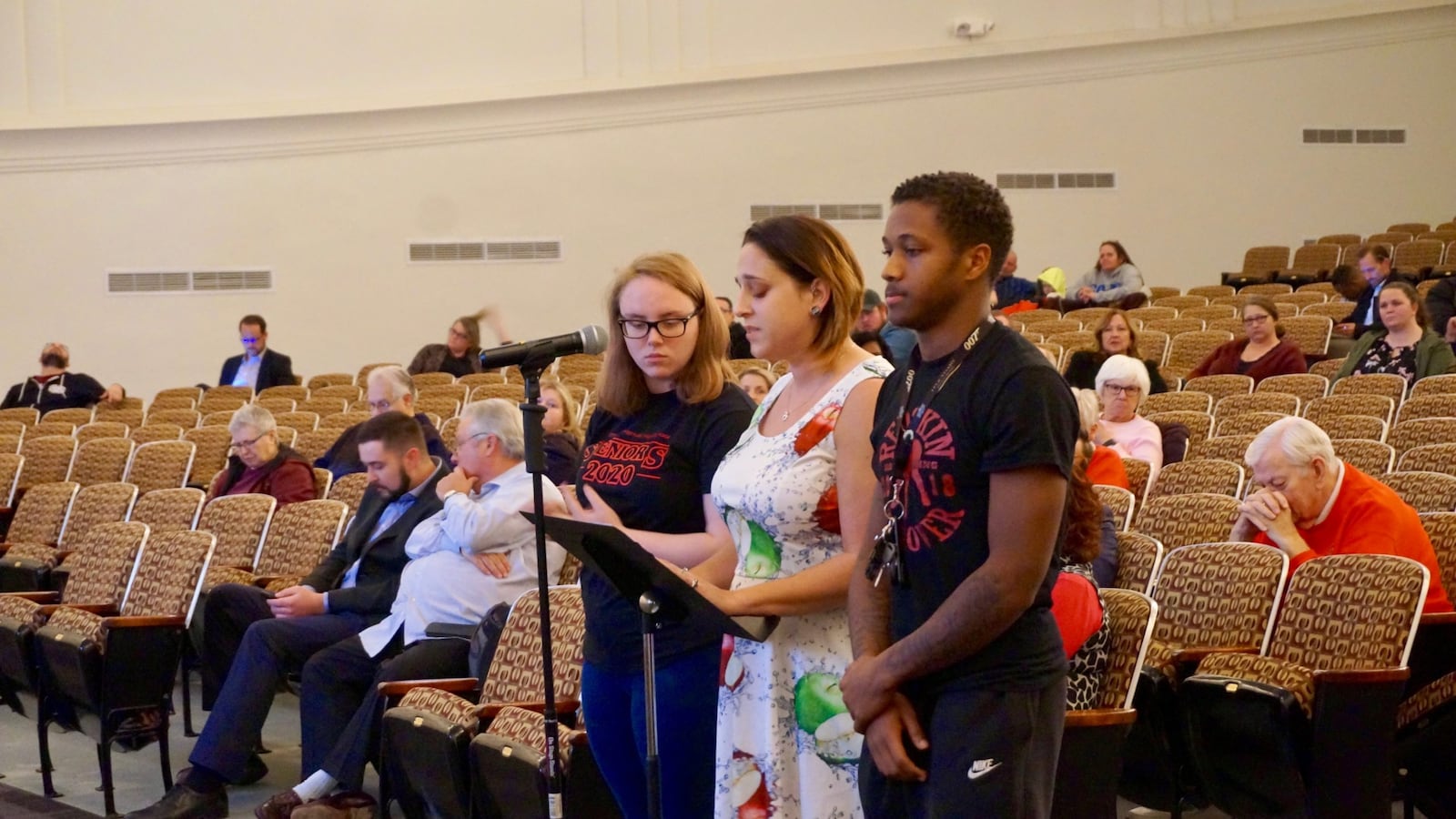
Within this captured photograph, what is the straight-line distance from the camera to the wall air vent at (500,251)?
14.0 meters

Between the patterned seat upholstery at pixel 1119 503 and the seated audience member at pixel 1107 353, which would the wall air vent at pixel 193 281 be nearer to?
the seated audience member at pixel 1107 353

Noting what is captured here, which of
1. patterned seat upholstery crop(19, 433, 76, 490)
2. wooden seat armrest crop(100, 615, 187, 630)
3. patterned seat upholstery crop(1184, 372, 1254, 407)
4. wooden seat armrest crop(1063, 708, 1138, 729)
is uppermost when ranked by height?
patterned seat upholstery crop(1184, 372, 1254, 407)

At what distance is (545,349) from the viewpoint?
2.37 metres

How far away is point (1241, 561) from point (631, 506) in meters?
1.67

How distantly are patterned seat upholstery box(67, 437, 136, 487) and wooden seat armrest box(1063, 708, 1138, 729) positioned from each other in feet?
19.5

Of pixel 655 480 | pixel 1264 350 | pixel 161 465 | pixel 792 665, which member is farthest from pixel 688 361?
pixel 1264 350

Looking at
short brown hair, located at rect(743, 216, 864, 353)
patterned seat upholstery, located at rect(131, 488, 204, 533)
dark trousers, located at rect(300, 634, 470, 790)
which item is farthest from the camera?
patterned seat upholstery, located at rect(131, 488, 204, 533)

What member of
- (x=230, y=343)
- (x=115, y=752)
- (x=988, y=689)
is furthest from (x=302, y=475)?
(x=230, y=343)

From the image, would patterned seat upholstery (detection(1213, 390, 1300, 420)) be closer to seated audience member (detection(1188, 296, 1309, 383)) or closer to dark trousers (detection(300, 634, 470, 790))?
seated audience member (detection(1188, 296, 1309, 383))

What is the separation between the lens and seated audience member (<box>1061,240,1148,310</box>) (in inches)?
448

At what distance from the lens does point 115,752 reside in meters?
4.91

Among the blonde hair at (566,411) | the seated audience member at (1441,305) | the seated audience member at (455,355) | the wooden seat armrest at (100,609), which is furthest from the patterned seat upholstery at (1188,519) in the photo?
the seated audience member at (455,355)

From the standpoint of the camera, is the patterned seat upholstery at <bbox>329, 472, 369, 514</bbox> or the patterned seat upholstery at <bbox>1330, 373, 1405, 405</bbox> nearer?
the patterned seat upholstery at <bbox>329, 472, 369, 514</bbox>

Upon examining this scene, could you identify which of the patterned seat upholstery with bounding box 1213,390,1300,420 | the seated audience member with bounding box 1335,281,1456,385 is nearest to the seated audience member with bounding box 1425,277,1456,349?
the seated audience member with bounding box 1335,281,1456,385
